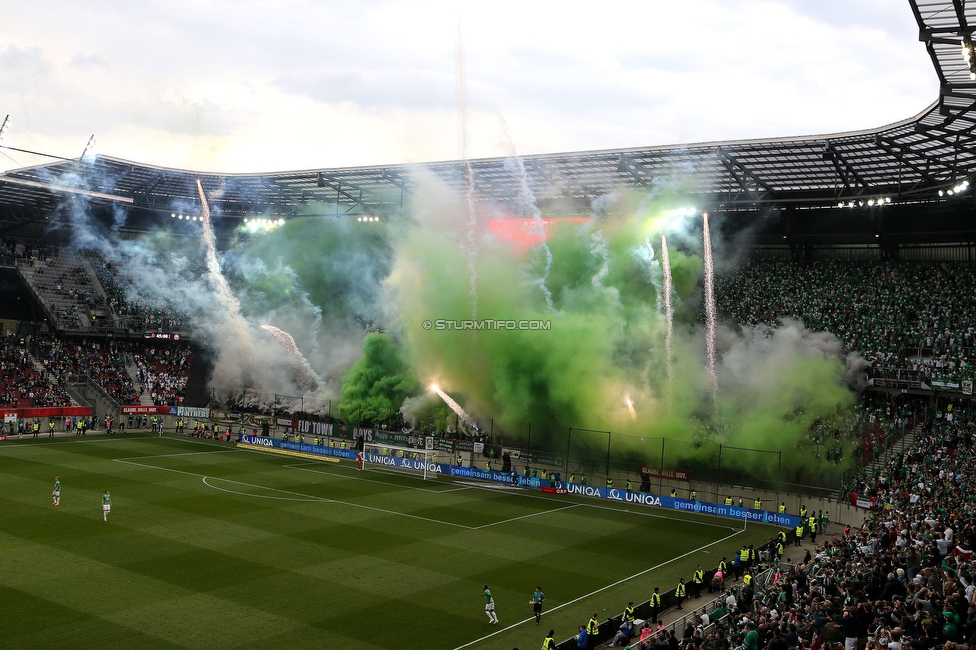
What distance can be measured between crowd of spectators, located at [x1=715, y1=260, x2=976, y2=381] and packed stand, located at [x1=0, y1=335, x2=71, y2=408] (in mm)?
48608

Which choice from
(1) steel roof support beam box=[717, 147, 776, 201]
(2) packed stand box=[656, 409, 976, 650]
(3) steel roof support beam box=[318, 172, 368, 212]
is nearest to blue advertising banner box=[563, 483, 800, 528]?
(2) packed stand box=[656, 409, 976, 650]

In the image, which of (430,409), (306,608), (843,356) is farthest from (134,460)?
(843,356)

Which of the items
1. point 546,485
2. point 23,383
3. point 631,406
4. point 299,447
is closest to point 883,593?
point 546,485

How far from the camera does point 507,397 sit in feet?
172

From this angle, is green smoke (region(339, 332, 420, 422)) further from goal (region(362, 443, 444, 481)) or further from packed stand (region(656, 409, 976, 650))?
packed stand (region(656, 409, 976, 650))

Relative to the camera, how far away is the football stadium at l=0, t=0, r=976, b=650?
899 inches

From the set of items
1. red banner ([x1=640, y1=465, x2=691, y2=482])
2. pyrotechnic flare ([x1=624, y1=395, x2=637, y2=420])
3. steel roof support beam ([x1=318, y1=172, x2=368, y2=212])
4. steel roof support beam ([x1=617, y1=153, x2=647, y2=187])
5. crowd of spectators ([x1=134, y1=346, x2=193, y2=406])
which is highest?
steel roof support beam ([x1=318, y1=172, x2=368, y2=212])

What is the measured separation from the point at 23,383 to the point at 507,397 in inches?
1413

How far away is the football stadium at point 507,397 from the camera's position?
74.9 ft

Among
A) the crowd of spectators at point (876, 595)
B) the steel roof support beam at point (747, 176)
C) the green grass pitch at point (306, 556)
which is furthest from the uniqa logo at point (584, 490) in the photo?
the steel roof support beam at point (747, 176)

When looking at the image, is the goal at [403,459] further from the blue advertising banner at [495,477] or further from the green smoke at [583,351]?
the green smoke at [583,351]

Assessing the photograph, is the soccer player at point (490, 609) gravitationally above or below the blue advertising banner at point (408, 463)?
below

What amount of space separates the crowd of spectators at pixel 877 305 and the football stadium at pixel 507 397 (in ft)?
0.89

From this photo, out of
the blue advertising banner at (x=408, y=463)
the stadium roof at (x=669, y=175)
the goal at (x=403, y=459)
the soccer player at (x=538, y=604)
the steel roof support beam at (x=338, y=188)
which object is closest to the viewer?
the soccer player at (x=538, y=604)
